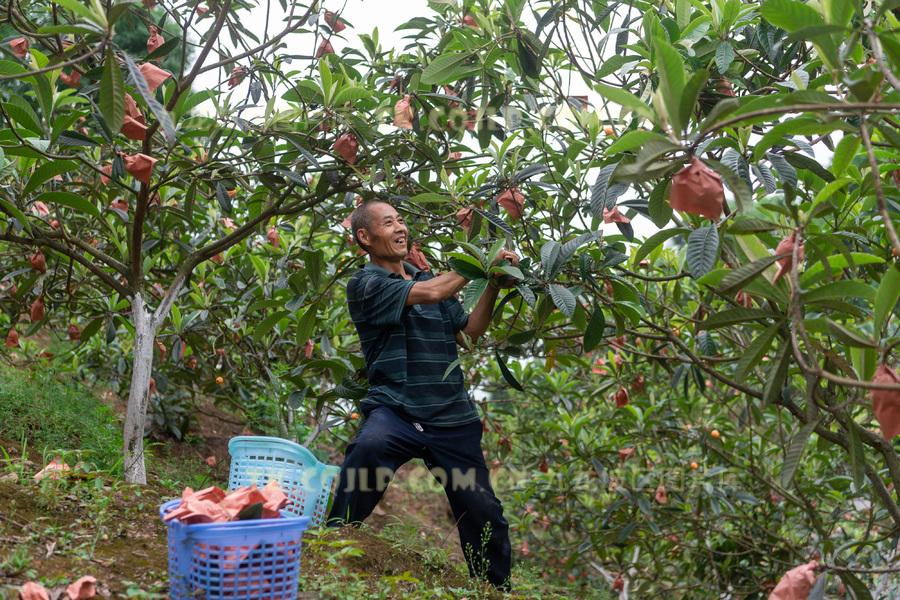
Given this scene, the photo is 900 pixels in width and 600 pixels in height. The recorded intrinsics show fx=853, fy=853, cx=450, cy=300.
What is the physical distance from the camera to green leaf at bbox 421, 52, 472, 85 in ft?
10.1

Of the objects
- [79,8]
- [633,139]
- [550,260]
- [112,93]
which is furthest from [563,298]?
[79,8]

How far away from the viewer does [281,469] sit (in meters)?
3.02

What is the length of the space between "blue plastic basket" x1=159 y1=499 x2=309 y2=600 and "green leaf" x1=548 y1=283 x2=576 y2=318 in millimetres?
1006

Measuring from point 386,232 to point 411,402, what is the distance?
25.8 inches

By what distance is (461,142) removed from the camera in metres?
3.80

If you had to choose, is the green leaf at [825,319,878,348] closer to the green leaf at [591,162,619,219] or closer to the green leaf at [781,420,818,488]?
the green leaf at [781,420,818,488]

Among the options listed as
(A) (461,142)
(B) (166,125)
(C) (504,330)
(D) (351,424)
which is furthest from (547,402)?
(B) (166,125)

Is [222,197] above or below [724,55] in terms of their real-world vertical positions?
below

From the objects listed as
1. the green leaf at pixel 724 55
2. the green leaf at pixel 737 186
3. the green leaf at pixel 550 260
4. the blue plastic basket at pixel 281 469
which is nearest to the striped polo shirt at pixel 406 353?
the blue plastic basket at pixel 281 469

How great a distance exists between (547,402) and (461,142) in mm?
2344

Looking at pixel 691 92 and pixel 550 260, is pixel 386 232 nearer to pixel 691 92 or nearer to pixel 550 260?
pixel 550 260

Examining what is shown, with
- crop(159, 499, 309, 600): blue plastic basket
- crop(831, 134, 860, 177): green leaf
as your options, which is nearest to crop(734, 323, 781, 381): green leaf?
crop(831, 134, 860, 177): green leaf

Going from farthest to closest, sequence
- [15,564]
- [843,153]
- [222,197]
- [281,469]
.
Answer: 1. [222,197]
2. [281,469]
3. [843,153]
4. [15,564]

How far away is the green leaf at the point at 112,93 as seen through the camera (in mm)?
2197
